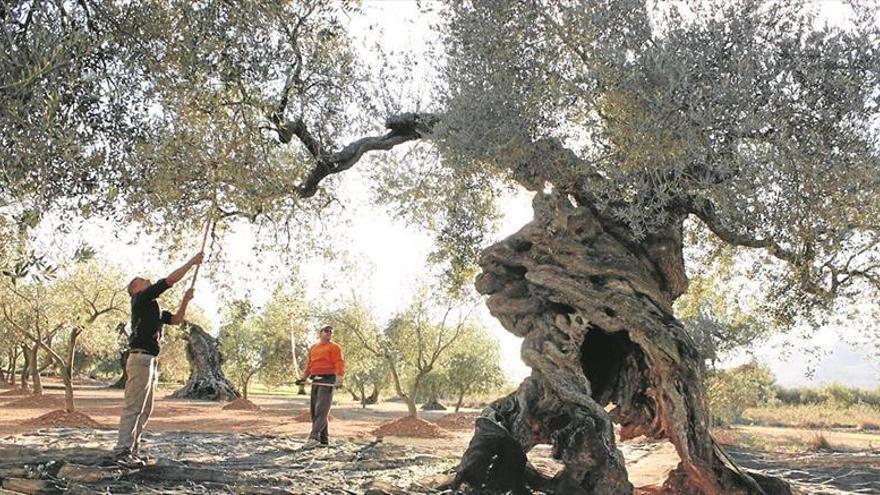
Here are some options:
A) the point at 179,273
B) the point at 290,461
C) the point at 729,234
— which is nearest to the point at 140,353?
the point at 179,273

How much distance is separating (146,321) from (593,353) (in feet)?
21.9

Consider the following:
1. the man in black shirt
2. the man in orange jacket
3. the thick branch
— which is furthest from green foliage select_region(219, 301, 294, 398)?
the thick branch

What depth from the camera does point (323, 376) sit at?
49.1 feet

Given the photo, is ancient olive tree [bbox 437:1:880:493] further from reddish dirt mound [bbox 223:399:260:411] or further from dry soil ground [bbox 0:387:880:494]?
reddish dirt mound [bbox 223:399:260:411]


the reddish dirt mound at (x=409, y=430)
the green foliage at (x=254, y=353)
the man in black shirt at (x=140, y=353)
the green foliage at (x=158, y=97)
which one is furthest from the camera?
the green foliage at (x=254, y=353)

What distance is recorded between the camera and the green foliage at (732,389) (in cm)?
2639

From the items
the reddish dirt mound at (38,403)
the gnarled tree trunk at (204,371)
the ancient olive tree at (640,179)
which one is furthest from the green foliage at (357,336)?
the ancient olive tree at (640,179)

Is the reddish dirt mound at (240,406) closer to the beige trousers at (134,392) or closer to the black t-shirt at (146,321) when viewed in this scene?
the beige trousers at (134,392)

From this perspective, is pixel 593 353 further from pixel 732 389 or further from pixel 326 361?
pixel 732 389

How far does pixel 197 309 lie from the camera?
44.5 m

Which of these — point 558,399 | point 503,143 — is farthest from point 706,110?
point 558,399

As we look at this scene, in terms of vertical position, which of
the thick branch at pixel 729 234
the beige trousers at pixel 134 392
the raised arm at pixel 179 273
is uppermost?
the thick branch at pixel 729 234

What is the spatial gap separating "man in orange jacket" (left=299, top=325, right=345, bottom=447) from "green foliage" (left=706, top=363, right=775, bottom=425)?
15.3 meters

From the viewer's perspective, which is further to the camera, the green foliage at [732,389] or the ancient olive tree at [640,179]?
the green foliage at [732,389]
